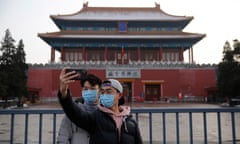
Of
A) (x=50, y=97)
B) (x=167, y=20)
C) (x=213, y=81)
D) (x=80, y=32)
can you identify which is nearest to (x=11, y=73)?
(x=50, y=97)

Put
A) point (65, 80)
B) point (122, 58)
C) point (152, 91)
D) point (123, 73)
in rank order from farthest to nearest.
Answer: point (122, 58) < point (152, 91) < point (123, 73) < point (65, 80)

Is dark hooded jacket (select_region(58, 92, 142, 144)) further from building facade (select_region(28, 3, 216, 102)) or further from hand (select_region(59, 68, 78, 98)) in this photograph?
building facade (select_region(28, 3, 216, 102))

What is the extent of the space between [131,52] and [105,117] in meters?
28.1

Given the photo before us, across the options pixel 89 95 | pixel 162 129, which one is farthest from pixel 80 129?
pixel 162 129

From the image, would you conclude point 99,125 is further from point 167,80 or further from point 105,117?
point 167,80

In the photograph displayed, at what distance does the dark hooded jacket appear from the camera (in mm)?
1830

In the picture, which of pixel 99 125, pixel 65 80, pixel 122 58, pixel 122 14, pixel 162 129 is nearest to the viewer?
pixel 65 80

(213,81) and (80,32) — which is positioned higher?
(80,32)

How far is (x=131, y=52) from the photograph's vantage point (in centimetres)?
2986

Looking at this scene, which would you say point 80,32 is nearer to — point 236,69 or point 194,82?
point 194,82

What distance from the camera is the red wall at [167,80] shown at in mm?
26344

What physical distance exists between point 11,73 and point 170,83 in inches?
594

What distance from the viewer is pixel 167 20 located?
29000 millimetres

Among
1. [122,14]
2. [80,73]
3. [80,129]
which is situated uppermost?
[122,14]
